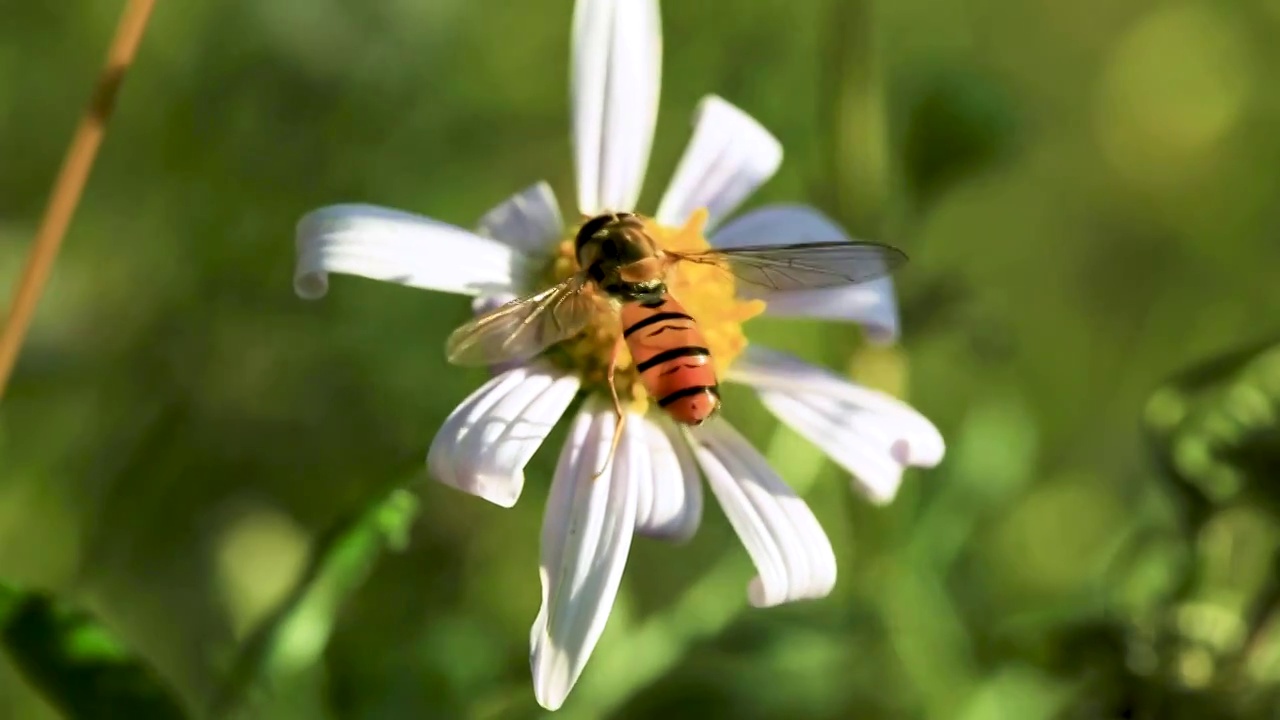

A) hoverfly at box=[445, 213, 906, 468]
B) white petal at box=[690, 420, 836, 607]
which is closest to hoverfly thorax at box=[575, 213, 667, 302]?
hoverfly at box=[445, 213, 906, 468]

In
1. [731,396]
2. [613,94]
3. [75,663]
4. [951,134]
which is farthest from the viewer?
[731,396]

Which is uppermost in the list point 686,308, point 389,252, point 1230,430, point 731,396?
point 389,252

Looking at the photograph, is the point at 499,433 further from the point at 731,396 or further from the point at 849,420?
the point at 731,396

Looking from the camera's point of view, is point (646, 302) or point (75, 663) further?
point (646, 302)

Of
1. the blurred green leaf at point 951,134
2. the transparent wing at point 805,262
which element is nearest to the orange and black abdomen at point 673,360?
the transparent wing at point 805,262

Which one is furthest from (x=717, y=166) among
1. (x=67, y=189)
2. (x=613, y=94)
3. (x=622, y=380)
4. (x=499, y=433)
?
(x=67, y=189)

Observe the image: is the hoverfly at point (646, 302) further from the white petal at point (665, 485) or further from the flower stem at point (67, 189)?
the flower stem at point (67, 189)

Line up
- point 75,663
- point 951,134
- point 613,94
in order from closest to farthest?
point 75,663 → point 613,94 → point 951,134

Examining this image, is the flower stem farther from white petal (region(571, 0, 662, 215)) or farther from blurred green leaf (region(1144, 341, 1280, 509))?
blurred green leaf (region(1144, 341, 1280, 509))
